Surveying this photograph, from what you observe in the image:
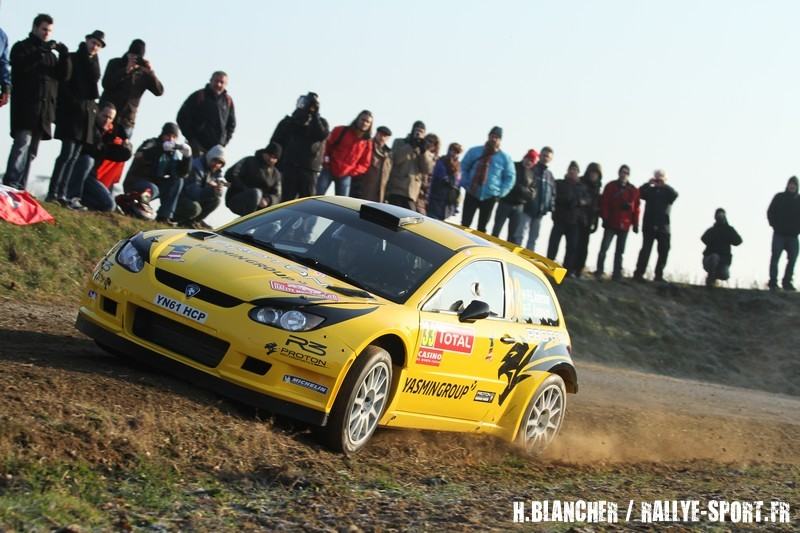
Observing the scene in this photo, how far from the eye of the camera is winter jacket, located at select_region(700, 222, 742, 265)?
971 inches

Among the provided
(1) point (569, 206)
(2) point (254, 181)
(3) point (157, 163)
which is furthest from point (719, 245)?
(3) point (157, 163)

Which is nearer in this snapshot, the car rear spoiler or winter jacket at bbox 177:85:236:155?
the car rear spoiler

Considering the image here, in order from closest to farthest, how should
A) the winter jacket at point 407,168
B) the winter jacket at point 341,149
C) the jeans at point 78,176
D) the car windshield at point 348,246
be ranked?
the car windshield at point 348,246
the jeans at point 78,176
the winter jacket at point 341,149
the winter jacket at point 407,168

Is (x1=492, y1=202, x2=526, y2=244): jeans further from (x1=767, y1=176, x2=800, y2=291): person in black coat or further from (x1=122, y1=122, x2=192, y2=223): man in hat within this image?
(x1=767, y1=176, x2=800, y2=291): person in black coat

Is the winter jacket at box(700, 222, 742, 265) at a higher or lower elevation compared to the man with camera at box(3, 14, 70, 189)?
higher

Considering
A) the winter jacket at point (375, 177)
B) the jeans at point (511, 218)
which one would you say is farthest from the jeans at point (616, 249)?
the winter jacket at point (375, 177)

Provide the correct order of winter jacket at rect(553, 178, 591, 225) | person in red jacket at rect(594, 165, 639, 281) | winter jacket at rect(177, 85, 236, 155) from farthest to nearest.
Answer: person in red jacket at rect(594, 165, 639, 281)
winter jacket at rect(553, 178, 591, 225)
winter jacket at rect(177, 85, 236, 155)

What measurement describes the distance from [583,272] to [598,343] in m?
2.68

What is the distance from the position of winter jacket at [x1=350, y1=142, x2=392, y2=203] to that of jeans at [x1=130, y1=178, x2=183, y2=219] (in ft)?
9.73

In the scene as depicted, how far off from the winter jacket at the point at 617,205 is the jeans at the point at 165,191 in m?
8.75

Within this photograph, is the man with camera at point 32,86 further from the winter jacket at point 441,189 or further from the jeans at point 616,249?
the jeans at point 616,249

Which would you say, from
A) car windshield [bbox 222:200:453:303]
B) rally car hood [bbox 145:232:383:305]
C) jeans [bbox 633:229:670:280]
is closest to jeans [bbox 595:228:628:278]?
jeans [bbox 633:229:670:280]

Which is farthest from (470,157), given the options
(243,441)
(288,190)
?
(243,441)

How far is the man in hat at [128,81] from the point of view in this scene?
1639 cm
